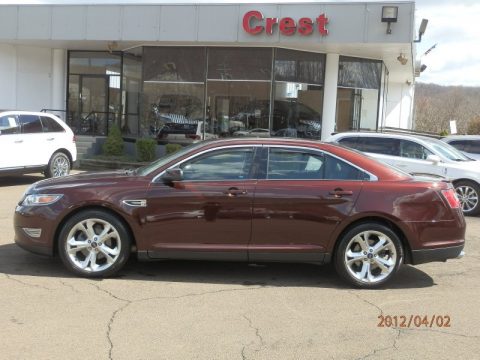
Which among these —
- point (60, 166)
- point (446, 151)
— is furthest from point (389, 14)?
point (60, 166)

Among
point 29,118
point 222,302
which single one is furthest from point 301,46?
point 222,302

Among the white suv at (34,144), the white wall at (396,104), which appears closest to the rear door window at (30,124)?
the white suv at (34,144)

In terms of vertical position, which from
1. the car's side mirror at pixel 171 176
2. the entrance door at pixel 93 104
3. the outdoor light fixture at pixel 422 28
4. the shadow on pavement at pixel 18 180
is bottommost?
the shadow on pavement at pixel 18 180

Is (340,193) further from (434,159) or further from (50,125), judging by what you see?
(50,125)

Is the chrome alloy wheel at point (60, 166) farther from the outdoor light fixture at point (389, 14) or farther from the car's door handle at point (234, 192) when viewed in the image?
the outdoor light fixture at point (389, 14)

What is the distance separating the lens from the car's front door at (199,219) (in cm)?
554

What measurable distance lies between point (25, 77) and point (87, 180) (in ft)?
51.9

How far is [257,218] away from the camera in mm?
5523

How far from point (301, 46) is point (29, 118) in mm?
7981

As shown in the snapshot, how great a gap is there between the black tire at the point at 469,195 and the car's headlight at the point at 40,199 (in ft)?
26.5

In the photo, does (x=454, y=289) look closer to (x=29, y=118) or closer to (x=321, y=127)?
(x=29, y=118)

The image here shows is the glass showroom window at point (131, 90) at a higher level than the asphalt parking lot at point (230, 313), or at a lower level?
higher

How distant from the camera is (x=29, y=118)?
1244 cm
